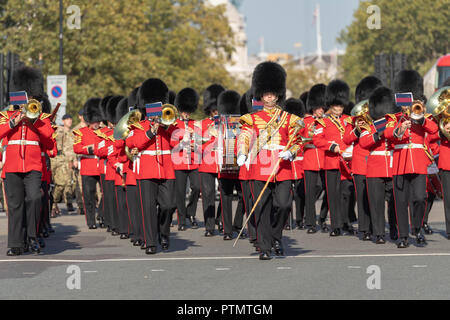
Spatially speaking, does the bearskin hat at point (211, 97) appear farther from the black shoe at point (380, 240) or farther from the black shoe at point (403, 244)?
the black shoe at point (403, 244)

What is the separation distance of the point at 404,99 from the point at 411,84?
1.18m

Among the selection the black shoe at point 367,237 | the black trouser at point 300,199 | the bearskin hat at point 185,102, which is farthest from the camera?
the bearskin hat at point 185,102

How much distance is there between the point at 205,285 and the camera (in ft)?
29.3

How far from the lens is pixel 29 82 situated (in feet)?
41.2

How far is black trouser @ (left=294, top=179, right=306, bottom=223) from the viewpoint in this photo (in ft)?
49.9

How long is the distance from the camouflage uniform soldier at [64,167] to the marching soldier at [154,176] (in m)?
6.75

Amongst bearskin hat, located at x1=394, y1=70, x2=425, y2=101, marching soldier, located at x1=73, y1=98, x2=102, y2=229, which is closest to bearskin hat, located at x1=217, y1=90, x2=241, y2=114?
marching soldier, located at x1=73, y1=98, x2=102, y2=229

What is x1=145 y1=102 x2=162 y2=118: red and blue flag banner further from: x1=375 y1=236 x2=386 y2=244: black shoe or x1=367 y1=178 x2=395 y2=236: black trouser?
x1=375 y1=236 x2=386 y2=244: black shoe

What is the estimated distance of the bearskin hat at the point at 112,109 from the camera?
50.3ft

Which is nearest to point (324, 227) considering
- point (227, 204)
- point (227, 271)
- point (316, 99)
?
point (227, 204)

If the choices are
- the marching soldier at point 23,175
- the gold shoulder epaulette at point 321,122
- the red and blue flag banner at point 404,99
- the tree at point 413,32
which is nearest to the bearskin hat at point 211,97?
the gold shoulder epaulette at point 321,122

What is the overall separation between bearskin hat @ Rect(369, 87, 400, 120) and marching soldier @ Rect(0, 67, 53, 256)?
12.5 ft

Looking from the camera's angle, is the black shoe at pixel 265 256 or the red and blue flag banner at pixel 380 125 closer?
the black shoe at pixel 265 256
